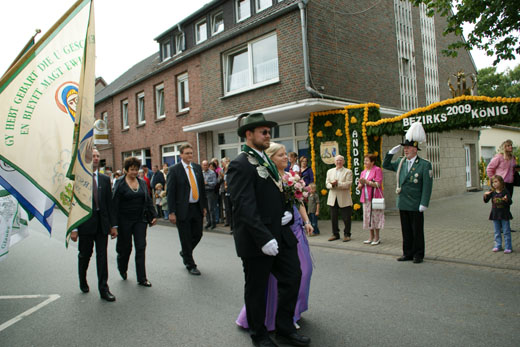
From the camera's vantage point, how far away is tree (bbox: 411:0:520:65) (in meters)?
7.82

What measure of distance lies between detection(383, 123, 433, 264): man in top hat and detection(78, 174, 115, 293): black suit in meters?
4.50

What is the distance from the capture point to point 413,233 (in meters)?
6.31

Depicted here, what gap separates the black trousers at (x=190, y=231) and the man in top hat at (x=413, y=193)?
339cm

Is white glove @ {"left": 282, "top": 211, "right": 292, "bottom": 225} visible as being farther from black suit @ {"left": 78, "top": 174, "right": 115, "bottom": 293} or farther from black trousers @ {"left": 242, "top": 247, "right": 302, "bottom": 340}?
black suit @ {"left": 78, "top": 174, "right": 115, "bottom": 293}

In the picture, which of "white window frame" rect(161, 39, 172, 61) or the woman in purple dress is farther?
"white window frame" rect(161, 39, 172, 61)

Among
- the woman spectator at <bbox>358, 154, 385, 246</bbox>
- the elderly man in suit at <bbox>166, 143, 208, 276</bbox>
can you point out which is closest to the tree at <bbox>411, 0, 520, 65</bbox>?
the woman spectator at <bbox>358, 154, 385, 246</bbox>

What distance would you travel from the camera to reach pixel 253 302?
3.31 meters

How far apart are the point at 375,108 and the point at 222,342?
355 inches

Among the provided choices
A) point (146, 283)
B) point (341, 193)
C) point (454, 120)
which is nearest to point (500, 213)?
point (454, 120)

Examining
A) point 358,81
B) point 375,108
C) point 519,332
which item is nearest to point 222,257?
point 519,332

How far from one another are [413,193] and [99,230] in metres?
4.89

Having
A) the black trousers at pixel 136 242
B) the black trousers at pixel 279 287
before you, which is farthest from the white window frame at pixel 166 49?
the black trousers at pixel 279 287

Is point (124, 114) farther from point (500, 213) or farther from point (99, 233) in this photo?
point (500, 213)

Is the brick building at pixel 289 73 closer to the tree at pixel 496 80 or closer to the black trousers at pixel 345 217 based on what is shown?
the black trousers at pixel 345 217
